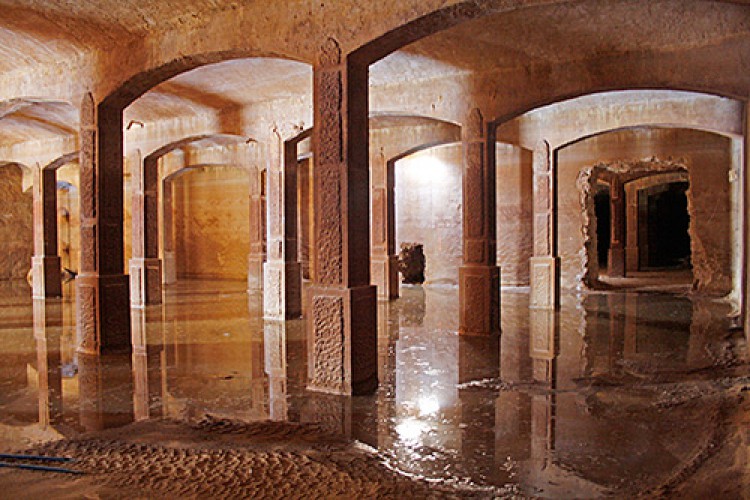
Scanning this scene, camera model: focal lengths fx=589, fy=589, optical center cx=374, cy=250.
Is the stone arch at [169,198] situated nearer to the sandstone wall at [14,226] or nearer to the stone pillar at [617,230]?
the sandstone wall at [14,226]

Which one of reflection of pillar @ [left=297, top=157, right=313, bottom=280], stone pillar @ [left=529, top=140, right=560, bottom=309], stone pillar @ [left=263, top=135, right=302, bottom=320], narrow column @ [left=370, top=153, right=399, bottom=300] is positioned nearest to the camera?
stone pillar @ [left=263, top=135, right=302, bottom=320]

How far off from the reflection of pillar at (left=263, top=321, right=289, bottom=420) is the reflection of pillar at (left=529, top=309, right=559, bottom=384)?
254cm

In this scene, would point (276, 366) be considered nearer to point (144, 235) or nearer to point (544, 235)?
point (144, 235)

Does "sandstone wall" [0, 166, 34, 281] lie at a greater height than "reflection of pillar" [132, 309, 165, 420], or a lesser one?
greater

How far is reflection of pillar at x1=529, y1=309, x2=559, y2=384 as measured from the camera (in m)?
6.16

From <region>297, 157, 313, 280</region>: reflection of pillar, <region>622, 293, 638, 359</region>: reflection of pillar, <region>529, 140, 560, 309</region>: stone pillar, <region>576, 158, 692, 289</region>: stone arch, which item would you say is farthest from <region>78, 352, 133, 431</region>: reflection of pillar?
<region>297, 157, 313, 280</region>: reflection of pillar

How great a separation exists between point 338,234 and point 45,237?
10.9 metres

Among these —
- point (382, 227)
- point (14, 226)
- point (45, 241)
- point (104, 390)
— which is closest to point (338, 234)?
point (104, 390)

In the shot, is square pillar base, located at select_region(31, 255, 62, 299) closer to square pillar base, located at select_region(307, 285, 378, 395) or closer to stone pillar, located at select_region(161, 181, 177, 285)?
stone pillar, located at select_region(161, 181, 177, 285)

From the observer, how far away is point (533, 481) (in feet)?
11.4

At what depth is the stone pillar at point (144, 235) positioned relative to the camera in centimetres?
1185

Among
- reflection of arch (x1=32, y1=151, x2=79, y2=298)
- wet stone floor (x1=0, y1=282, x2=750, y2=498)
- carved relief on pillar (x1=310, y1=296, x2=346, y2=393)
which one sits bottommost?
wet stone floor (x1=0, y1=282, x2=750, y2=498)

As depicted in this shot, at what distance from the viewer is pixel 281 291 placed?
10070 millimetres

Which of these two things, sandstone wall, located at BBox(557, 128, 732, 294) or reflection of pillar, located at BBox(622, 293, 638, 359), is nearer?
reflection of pillar, located at BBox(622, 293, 638, 359)
